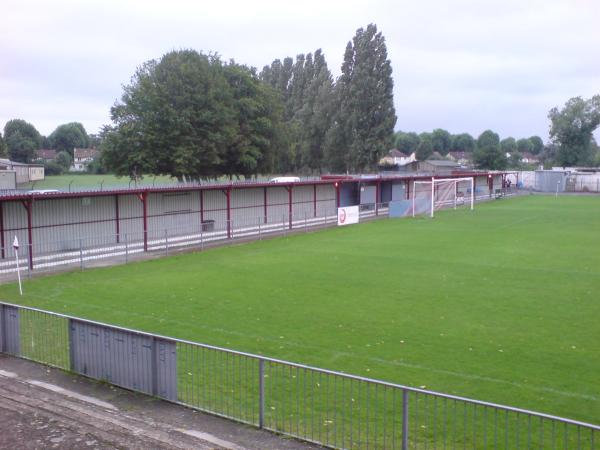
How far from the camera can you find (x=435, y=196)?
181 ft

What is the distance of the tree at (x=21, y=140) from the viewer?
120 meters

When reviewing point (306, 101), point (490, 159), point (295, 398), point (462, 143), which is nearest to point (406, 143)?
point (462, 143)

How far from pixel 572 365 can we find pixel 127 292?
530 inches

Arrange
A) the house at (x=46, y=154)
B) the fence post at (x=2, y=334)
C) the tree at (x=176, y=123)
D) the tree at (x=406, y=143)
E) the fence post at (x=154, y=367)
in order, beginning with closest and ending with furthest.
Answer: the fence post at (x=154, y=367), the fence post at (x=2, y=334), the tree at (x=176, y=123), the house at (x=46, y=154), the tree at (x=406, y=143)

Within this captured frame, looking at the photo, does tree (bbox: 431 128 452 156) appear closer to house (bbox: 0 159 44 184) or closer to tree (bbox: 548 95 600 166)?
tree (bbox: 548 95 600 166)

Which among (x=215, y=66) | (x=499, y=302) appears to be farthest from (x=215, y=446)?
(x=215, y=66)

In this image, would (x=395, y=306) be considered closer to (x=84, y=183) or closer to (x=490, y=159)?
(x=84, y=183)

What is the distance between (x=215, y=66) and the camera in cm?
4850

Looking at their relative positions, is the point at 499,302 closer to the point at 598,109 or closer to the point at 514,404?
the point at 514,404

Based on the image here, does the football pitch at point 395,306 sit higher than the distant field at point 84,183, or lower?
lower

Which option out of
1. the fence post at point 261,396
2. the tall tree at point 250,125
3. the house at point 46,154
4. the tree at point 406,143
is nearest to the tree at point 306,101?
the tall tree at point 250,125

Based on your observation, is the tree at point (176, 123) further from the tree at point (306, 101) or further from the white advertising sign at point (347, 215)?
the tree at point (306, 101)

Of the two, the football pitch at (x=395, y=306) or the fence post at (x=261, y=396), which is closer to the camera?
the fence post at (x=261, y=396)

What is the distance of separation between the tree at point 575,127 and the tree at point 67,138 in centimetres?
11586
